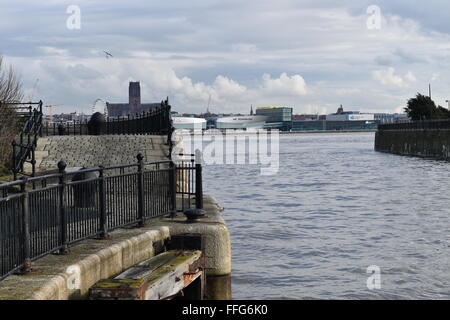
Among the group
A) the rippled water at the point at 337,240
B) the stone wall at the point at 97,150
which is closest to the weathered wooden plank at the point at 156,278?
the rippled water at the point at 337,240

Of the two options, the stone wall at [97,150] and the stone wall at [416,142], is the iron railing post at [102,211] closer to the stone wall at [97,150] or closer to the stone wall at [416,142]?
the stone wall at [97,150]

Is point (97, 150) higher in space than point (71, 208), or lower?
higher

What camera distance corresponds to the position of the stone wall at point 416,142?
76875 mm

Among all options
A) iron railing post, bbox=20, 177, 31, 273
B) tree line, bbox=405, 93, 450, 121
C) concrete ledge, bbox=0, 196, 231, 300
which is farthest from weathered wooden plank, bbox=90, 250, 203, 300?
tree line, bbox=405, 93, 450, 121

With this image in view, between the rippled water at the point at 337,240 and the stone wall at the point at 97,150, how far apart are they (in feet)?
12.4

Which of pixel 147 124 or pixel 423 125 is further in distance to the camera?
pixel 423 125

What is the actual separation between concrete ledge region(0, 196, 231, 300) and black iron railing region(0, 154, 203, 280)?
7.3 inches

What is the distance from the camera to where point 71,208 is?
1073 centimetres

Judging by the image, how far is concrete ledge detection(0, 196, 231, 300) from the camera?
8094 mm

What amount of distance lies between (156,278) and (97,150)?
1613 centimetres

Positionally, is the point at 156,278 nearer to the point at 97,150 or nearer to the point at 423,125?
the point at 97,150

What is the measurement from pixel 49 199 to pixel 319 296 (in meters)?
6.45

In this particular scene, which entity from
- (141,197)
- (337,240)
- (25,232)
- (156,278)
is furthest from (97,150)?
(25,232)

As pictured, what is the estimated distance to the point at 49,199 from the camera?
9.85 metres
